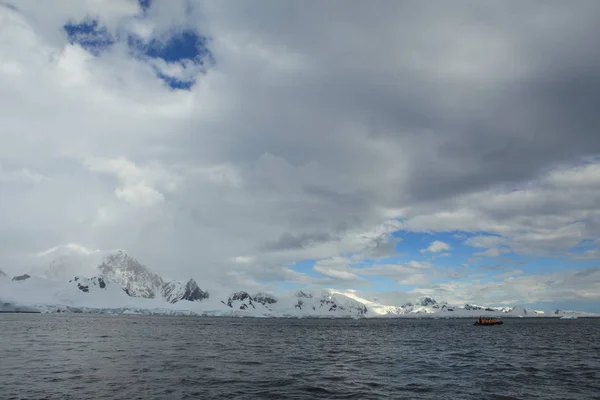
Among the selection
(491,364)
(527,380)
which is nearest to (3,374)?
(527,380)

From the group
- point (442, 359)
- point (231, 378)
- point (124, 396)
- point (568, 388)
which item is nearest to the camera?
point (124, 396)

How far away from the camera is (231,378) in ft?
128

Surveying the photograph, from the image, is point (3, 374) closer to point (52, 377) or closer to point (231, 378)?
point (52, 377)

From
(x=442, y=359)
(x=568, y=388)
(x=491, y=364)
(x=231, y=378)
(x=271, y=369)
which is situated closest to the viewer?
(x=568, y=388)

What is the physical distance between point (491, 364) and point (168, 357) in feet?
139

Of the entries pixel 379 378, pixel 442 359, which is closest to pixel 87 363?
pixel 379 378

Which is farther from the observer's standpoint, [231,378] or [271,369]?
[271,369]

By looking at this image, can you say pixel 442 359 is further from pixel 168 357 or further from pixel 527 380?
pixel 168 357

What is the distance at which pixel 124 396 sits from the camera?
29891mm

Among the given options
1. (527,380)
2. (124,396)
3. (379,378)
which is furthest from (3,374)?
(527,380)

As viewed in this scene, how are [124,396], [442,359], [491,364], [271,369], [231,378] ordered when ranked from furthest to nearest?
[442,359] < [491,364] < [271,369] < [231,378] < [124,396]

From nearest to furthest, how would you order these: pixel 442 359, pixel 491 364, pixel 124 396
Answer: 1. pixel 124 396
2. pixel 491 364
3. pixel 442 359

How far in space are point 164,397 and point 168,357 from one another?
2635cm

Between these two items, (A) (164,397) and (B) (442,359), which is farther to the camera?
(B) (442,359)
